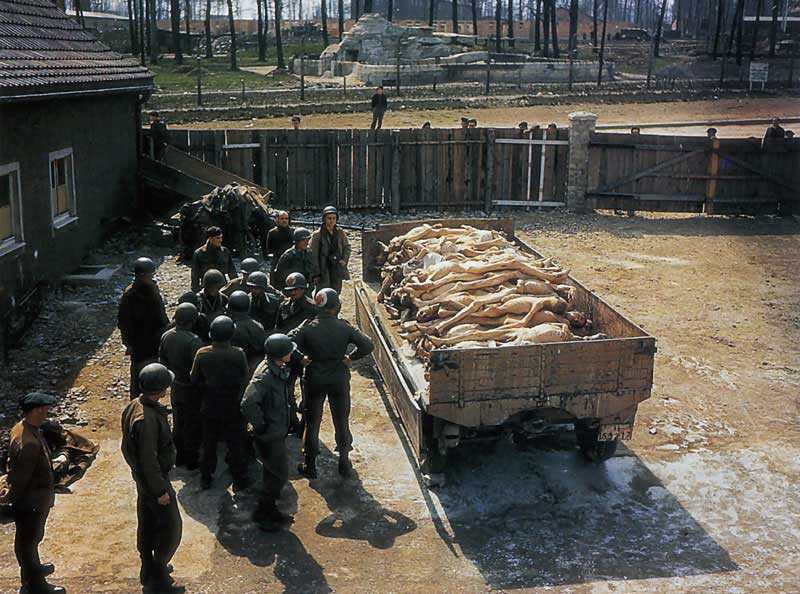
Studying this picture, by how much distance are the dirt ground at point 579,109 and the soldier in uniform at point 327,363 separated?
79.6ft

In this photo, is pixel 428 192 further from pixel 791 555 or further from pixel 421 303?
pixel 791 555

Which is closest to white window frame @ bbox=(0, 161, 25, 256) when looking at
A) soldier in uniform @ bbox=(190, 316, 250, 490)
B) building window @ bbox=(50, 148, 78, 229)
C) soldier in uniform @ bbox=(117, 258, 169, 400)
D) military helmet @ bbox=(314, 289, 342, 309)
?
building window @ bbox=(50, 148, 78, 229)

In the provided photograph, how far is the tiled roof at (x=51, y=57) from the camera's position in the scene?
476 inches

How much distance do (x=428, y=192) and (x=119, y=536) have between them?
14.2 m

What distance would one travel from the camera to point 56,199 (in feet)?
46.8

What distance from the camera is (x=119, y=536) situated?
722cm

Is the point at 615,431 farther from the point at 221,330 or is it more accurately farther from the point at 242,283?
the point at 242,283

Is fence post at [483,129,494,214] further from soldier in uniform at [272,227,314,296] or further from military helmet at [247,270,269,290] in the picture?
military helmet at [247,270,269,290]

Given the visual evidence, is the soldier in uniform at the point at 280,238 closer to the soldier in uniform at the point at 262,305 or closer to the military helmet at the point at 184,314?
the soldier in uniform at the point at 262,305

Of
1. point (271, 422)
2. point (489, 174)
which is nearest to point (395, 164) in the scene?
point (489, 174)

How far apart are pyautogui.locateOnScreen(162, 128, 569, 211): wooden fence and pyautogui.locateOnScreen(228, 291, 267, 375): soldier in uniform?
11542 mm

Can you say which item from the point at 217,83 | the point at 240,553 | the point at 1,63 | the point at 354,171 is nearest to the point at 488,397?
the point at 240,553

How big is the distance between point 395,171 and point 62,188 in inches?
303

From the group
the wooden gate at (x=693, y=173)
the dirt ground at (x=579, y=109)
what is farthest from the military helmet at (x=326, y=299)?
the dirt ground at (x=579, y=109)
